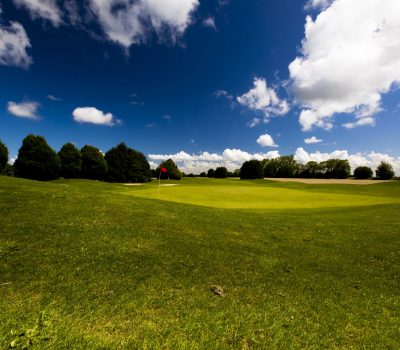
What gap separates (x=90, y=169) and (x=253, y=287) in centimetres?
8759

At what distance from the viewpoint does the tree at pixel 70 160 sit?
77.6 meters

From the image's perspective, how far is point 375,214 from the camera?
20.7 meters

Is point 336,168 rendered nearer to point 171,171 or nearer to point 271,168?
point 271,168

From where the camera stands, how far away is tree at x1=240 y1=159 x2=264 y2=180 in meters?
120

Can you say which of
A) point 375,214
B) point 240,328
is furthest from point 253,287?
point 375,214

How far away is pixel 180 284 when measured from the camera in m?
7.31

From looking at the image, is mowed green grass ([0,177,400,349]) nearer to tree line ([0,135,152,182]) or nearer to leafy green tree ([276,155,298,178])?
tree line ([0,135,152,182])

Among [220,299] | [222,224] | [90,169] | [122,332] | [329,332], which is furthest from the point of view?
[90,169]

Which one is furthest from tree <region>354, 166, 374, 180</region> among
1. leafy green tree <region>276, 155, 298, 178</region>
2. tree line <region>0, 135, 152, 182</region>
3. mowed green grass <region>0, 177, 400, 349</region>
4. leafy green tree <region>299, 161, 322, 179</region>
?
mowed green grass <region>0, 177, 400, 349</region>

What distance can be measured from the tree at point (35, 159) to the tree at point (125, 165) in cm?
2376

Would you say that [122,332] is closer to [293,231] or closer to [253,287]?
[253,287]

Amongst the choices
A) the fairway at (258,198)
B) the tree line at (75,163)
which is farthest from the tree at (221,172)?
the fairway at (258,198)

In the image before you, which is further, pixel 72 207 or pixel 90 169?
pixel 90 169

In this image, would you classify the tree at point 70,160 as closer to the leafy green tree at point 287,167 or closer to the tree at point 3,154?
the tree at point 3,154
